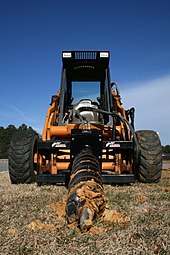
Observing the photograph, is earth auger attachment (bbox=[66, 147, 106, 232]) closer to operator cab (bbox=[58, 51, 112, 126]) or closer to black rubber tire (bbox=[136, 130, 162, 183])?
black rubber tire (bbox=[136, 130, 162, 183])

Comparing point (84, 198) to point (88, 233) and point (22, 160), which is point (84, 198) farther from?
point (22, 160)

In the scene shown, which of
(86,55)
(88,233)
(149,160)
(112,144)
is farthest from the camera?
(86,55)

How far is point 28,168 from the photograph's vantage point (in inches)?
188

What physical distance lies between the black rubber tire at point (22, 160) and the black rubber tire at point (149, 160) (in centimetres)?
196

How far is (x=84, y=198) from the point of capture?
2297mm

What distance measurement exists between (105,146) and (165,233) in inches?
99.8

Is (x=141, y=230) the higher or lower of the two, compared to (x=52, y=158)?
lower

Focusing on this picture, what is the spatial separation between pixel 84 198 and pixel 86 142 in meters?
1.52

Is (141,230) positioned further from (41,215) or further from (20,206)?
(20,206)

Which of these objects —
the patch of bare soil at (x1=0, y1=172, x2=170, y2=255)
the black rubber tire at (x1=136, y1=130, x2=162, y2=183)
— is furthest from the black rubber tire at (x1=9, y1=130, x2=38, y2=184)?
the black rubber tire at (x1=136, y1=130, x2=162, y2=183)

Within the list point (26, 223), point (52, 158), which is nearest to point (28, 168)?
point (52, 158)

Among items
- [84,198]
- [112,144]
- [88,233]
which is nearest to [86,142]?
[112,144]

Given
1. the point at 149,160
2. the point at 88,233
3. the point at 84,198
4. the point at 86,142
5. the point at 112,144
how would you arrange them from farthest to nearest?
the point at 149,160 < the point at 112,144 < the point at 86,142 < the point at 84,198 < the point at 88,233

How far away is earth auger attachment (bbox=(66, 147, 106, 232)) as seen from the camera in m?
2.11
